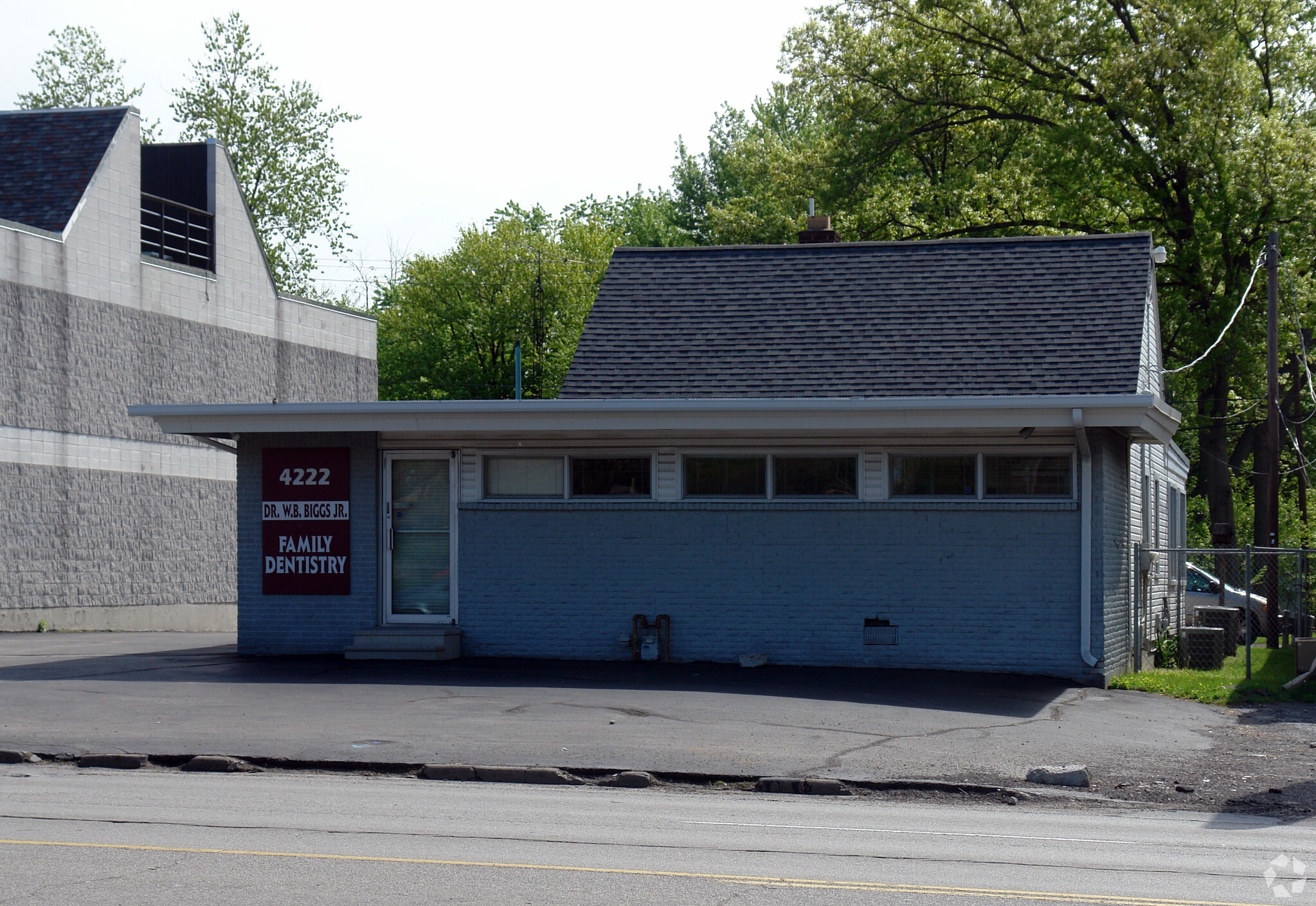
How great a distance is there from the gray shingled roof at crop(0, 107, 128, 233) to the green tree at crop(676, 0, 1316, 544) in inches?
709

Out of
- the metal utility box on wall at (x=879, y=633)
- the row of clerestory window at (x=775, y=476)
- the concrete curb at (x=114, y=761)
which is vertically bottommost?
the concrete curb at (x=114, y=761)

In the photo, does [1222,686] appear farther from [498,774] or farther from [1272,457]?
[1272,457]

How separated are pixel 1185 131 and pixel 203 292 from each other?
23.0 m

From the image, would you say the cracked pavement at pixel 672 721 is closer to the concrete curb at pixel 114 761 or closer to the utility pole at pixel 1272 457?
the concrete curb at pixel 114 761

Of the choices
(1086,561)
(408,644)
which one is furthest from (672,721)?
(1086,561)

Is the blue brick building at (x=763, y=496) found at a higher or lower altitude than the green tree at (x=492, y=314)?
lower

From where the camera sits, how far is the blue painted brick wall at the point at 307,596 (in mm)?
18359

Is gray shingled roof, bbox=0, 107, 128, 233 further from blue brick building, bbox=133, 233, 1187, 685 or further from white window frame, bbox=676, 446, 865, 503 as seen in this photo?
white window frame, bbox=676, 446, 865, 503

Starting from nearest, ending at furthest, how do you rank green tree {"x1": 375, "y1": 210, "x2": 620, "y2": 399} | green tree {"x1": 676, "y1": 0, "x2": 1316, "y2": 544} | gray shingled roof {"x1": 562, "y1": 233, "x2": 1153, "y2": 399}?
gray shingled roof {"x1": 562, "y1": 233, "x2": 1153, "y2": 399} < green tree {"x1": 676, "y1": 0, "x2": 1316, "y2": 544} < green tree {"x1": 375, "y1": 210, "x2": 620, "y2": 399}

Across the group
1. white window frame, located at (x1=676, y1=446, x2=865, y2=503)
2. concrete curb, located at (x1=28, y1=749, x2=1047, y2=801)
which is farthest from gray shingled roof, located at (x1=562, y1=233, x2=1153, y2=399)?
concrete curb, located at (x1=28, y1=749, x2=1047, y2=801)

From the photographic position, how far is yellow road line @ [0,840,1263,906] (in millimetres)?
6609

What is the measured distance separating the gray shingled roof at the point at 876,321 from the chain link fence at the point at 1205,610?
10.3ft

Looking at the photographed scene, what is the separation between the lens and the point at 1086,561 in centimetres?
1647

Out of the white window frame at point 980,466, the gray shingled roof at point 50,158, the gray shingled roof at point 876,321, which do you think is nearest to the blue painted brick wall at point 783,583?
the white window frame at point 980,466
